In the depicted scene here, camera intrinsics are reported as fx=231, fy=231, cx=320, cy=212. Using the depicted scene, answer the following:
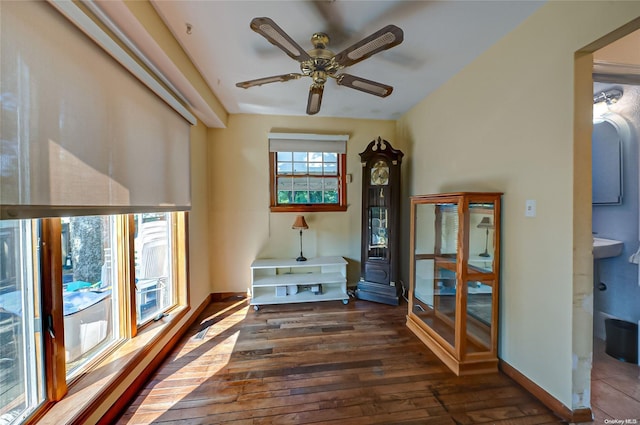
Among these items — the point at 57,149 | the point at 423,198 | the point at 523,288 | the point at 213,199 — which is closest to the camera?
the point at 57,149

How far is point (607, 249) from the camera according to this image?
6.46 feet

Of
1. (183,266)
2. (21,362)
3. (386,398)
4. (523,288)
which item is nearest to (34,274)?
(21,362)

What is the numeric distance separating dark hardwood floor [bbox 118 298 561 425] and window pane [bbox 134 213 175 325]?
450 mm

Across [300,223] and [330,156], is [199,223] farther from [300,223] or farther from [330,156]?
[330,156]

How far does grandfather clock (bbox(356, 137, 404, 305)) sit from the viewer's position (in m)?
3.01

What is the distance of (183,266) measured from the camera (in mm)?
2482

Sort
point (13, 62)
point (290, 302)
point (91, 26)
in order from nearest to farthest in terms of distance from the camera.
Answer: point (13, 62)
point (91, 26)
point (290, 302)

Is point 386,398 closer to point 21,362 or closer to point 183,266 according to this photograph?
point 21,362

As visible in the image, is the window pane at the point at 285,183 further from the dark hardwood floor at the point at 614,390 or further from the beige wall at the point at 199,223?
the dark hardwood floor at the point at 614,390

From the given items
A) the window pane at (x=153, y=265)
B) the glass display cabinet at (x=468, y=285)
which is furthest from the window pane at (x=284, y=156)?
the glass display cabinet at (x=468, y=285)

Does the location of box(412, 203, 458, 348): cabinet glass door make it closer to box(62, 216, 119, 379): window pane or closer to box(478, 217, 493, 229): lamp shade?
box(478, 217, 493, 229): lamp shade

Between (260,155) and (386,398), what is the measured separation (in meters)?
2.98

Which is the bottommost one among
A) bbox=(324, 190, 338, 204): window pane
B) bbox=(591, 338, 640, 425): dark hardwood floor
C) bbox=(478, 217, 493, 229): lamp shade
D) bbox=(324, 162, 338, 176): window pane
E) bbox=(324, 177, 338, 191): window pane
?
Answer: bbox=(591, 338, 640, 425): dark hardwood floor

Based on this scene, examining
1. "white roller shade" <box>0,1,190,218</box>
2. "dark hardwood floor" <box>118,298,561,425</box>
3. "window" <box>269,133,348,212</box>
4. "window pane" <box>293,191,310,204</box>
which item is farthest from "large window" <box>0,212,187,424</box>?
"window pane" <box>293,191,310,204</box>
